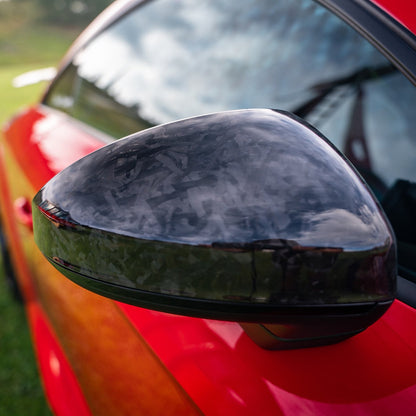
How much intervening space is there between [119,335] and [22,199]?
3.35ft

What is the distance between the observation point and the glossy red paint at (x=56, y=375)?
1.28 m

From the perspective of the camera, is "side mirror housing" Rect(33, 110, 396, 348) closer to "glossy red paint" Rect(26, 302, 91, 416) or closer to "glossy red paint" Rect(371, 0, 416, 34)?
"glossy red paint" Rect(371, 0, 416, 34)

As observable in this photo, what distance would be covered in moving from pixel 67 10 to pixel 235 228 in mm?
37660

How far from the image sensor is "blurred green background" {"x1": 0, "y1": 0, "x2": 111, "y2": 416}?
7.95 ft

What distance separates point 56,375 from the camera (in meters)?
1.47

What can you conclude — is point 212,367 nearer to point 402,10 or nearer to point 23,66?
point 402,10

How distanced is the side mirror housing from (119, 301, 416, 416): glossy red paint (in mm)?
143

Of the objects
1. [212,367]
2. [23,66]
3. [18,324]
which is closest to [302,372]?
[212,367]

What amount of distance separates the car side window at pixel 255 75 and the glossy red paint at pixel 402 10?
0.09 metres

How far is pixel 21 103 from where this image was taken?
381 inches

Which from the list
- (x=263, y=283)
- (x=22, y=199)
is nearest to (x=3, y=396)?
(x=22, y=199)

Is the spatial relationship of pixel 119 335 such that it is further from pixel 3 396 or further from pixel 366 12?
pixel 3 396

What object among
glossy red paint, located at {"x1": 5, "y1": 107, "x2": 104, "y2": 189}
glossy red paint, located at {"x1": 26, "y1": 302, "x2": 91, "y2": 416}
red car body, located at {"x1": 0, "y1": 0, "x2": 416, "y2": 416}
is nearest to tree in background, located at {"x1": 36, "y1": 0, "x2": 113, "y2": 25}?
glossy red paint, located at {"x1": 5, "y1": 107, "x2": 104, "y2": 189}

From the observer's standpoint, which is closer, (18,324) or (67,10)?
(18,324)
